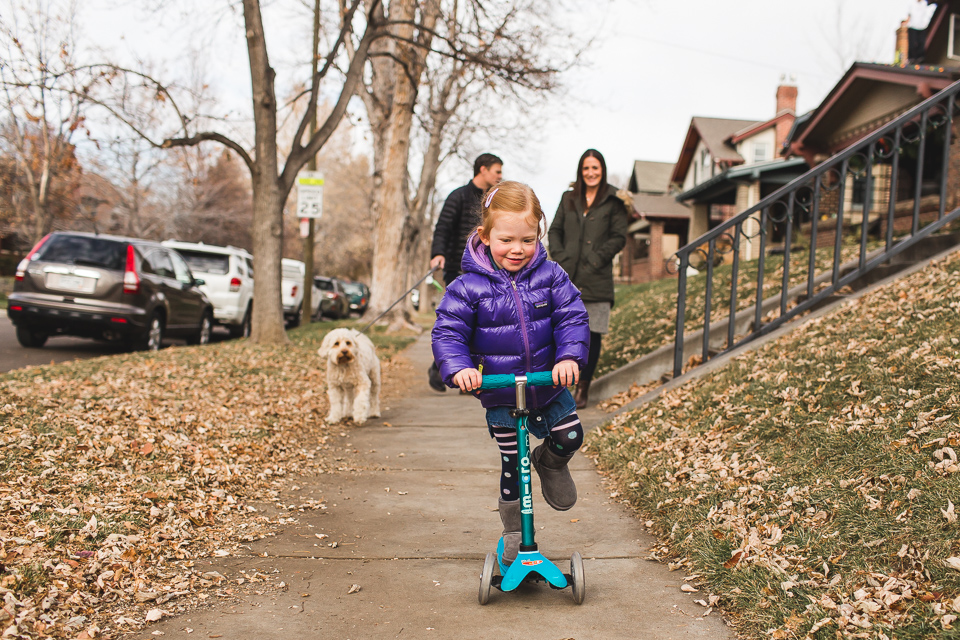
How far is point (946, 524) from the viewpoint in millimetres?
2703

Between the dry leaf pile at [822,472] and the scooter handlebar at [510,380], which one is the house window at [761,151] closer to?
the dry leaf pile at [822,472]

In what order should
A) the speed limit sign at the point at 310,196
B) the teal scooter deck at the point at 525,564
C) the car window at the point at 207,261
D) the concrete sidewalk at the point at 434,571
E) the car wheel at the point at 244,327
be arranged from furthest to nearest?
the speed limit sign at the point at 310,196 < the car wheel at the point at 244,327 < the car window at the point at 207,261 < the teal scooter deck at the point at 525,564 < the concrete sidewalk at the point at 434,571

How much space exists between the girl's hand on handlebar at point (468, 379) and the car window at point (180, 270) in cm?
1057

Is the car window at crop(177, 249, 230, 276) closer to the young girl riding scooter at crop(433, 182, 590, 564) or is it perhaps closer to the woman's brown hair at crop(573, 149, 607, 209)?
the woman's brown hair at crop(573, 149, 607, 209)

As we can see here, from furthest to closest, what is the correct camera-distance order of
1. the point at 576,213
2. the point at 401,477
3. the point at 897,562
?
the point at 576,213 < the point at 401,477 < the point at 897,562

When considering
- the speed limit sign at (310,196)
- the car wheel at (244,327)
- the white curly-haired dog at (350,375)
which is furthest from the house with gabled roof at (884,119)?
the car wheel at (244,327)

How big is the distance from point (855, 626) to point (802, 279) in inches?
290

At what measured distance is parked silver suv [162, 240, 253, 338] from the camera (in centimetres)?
1513

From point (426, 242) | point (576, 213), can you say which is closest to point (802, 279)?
point (576, 213)

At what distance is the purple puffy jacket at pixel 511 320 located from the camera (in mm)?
3012

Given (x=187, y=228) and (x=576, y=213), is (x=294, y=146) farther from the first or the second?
(x=187, y=228)

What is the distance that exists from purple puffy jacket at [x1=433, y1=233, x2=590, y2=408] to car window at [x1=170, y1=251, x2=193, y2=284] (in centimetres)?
1032

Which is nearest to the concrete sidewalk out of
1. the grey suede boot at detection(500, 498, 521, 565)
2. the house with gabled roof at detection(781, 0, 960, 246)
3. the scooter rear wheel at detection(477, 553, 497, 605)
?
Result: the scooter rear wheel at detection(477, 553, 497, 605)

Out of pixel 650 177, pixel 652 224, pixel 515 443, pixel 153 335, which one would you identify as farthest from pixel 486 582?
pixel 650 177
